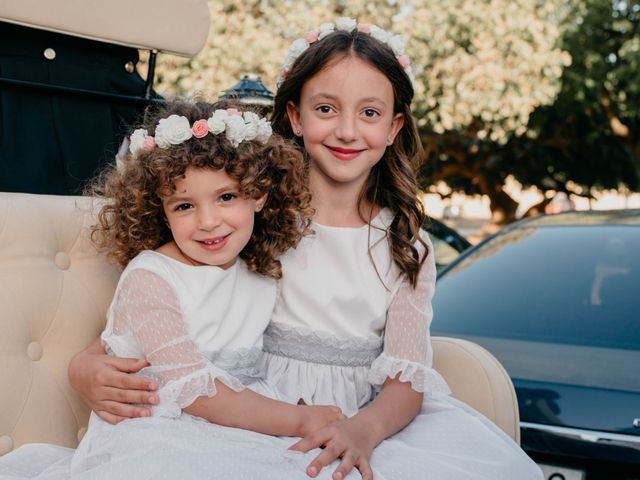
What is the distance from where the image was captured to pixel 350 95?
2.23 m

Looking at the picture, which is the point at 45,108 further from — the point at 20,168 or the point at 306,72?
the point at 306,72

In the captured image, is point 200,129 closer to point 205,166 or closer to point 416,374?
point 205,166

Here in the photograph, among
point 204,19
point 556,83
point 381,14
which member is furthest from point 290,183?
point 556,83

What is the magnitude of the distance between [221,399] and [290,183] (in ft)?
2.16

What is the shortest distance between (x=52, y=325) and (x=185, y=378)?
52 centimetres

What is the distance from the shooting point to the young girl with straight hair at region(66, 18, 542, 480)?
221cm

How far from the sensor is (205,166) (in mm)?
1981

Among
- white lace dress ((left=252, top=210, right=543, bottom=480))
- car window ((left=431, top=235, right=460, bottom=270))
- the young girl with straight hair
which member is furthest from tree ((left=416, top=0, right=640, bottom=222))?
white lace dress ((left=252, top=210, right=543, bottom=480))

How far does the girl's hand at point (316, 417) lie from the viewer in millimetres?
1896

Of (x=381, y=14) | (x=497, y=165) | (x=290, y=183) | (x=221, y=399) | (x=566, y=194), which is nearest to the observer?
(x=221, y=399)

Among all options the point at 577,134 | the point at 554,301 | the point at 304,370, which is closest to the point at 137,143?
the point at 304,370

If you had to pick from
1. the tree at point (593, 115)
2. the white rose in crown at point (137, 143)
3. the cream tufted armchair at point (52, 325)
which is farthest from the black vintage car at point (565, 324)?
the tree at point (593, 115)

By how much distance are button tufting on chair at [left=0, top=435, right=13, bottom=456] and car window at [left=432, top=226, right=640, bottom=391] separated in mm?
1465

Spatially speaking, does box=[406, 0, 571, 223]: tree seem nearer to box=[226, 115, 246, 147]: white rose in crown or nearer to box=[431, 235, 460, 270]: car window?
box=[431, 235, 460, 270]: car window
